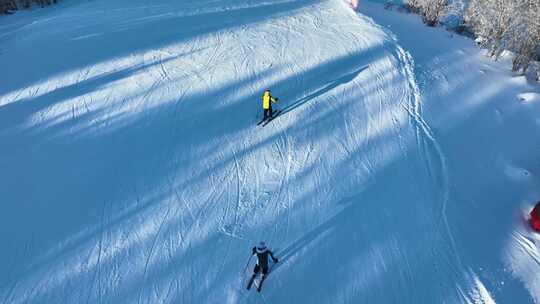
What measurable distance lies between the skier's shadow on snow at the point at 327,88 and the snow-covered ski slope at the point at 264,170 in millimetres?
93

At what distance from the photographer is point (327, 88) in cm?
1455

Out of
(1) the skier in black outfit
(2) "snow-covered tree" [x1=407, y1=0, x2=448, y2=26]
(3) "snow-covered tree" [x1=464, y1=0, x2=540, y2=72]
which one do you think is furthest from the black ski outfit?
(2) "snow-covered tree" [x1=407, y1=0, x2=448, y2=26]

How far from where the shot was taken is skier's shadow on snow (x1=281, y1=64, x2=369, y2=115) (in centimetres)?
1340

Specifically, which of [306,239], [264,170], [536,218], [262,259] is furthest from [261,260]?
[536,218]

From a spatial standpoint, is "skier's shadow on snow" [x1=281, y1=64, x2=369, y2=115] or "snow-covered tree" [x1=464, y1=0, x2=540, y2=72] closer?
"skier's shadow on snow" [x1=281, y1=64, x2=369, y2=115]

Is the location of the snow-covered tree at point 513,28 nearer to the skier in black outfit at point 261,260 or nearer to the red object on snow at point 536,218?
the red object on snow at point 536,218

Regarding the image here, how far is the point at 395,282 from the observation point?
25.2 ft

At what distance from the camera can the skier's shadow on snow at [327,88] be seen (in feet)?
44.0

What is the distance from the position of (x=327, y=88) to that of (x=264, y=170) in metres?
5.75

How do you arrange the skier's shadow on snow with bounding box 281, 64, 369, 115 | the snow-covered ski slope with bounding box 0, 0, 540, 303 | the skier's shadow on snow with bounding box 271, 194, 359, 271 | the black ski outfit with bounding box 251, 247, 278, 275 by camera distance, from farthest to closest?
the skier's shadow on snow with bounding box 281, 64, 369, 115
the skier's shadow on snow with bounding box 271, 194, 359, 271
the snow-covered ski slope with bounding box 0, 0, 540, 303
the black ski outfit with bounding box 251, 247, 278, 275

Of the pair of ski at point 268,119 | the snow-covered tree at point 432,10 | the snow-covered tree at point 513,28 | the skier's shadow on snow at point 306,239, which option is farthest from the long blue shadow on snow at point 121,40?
the skier's shadow on snow at point 306,239

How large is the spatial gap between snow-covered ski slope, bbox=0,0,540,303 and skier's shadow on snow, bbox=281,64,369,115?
9 cm

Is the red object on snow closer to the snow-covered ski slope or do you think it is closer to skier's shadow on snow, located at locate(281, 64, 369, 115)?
the snow-covered ski slope

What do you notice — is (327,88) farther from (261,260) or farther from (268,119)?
(261,260)
